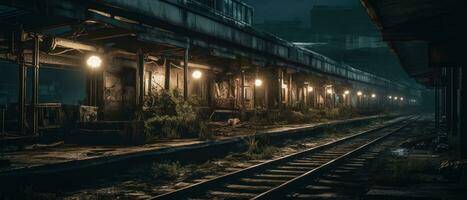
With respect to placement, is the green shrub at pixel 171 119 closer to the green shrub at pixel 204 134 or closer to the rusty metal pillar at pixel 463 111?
the green shrub at pixel 204 134

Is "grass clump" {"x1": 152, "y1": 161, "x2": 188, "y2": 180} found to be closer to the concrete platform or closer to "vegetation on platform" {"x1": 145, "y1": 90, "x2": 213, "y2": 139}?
the concrete platform

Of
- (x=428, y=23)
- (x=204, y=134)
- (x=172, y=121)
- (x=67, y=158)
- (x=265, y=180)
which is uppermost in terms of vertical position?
(x=428, y=23)

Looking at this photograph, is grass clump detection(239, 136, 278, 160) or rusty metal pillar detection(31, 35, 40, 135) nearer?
rusty metal pillar detection(31, 35, 40, 135)

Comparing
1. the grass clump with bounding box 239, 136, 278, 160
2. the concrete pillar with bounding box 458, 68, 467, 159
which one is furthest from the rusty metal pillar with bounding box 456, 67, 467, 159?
the grass clump with bounding box 239, 136, 278, 160

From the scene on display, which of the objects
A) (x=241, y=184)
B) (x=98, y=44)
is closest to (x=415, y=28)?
(x=241, y=184)

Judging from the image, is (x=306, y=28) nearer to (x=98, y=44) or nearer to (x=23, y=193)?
(x=98, y=44)

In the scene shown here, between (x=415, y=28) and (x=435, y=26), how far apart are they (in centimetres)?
50

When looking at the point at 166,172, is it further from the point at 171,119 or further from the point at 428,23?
the point at 428,23

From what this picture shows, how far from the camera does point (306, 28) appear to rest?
69.9 meters

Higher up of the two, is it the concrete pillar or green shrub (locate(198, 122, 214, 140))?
the concrete pillar

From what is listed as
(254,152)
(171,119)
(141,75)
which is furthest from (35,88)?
(254,152)

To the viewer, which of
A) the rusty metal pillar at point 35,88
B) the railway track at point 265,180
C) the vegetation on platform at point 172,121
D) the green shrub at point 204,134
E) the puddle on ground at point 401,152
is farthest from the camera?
the vegetation on platform at point 172,121

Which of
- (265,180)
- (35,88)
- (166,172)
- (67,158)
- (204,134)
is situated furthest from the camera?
(204,134)

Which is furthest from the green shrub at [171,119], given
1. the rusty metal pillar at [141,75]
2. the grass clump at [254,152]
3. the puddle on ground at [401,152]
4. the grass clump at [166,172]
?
the puddle on ground at [401,152]
